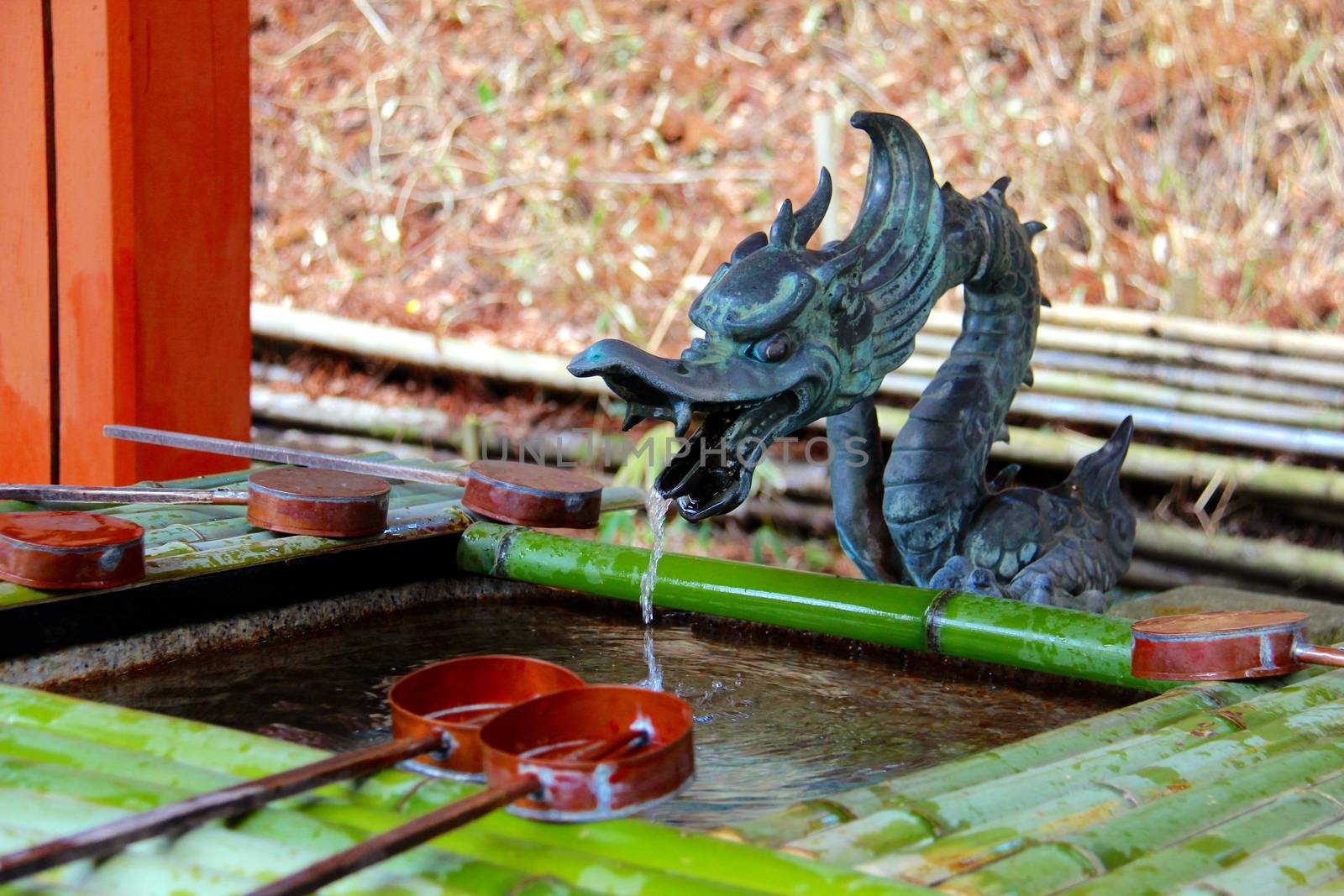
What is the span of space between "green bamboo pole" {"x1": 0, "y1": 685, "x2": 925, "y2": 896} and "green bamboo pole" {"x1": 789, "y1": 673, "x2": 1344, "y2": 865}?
0.06m

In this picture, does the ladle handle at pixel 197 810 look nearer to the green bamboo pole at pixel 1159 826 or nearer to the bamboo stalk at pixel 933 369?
the green bamboo pole at pixel 1159 826

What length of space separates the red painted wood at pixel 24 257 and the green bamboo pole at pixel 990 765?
2.19 meters

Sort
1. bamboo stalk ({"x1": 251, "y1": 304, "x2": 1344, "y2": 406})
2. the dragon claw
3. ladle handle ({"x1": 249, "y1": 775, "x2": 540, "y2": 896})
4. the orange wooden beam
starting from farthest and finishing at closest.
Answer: bamboo stalk ({"x1": 251, "y1": 304, "x2": 1344, "y2": 406}), the orange wooden beam, the dragon claw, ladle handle ({"x1": 249, "y1": 775, "x2": 540, "y2": 896})

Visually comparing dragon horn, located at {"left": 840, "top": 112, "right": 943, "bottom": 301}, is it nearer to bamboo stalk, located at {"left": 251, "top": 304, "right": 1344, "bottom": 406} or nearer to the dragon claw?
the dragon claw

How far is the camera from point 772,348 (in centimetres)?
165

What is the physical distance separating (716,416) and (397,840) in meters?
0.83

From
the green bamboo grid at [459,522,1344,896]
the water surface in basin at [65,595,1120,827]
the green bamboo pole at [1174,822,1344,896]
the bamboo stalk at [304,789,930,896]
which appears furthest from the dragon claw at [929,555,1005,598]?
the bamboo stalk at [304,789,930,896]

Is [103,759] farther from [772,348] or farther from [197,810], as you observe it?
[772,348]

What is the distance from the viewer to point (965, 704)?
68.7 inches

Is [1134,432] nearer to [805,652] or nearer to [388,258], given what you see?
[805,652]

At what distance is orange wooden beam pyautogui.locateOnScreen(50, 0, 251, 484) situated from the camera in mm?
2818

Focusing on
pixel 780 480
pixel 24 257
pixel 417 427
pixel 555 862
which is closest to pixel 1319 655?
pixel 555 862

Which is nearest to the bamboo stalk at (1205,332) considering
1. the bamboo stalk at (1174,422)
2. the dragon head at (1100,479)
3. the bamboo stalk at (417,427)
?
the bamboo stalk at (1174,422)

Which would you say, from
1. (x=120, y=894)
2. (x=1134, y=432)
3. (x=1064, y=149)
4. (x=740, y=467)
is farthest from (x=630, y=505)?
(x=1064, y=149)
